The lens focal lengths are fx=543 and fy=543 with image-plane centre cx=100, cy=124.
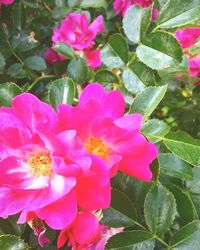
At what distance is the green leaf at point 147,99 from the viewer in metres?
0.78

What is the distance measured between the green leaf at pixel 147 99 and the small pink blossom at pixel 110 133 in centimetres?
12

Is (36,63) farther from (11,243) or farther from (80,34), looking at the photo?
(11,243)

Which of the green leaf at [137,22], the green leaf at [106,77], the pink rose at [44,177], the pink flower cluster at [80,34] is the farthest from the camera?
the pink flower cluster at [80,34]

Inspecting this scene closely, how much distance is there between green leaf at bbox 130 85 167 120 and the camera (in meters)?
0.78

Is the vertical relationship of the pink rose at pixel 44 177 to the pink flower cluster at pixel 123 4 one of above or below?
above

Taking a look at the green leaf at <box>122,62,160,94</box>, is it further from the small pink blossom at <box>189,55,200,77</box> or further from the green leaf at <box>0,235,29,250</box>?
the green leaf at <box>0,235,29,250</box>

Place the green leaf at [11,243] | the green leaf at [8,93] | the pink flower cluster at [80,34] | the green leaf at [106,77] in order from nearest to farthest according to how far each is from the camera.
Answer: the green leaf at [11,243], the green leaf at [8,93], the green leaf at [106,77], the pink flower cluster at [80,34]

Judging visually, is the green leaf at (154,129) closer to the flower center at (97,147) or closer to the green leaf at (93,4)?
the flower center at (97,147)

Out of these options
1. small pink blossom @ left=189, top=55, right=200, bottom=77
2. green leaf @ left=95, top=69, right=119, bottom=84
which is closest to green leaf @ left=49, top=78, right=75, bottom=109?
green leaf @ left=95, top=69, right=119, bottom=84

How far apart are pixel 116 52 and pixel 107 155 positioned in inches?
14.4

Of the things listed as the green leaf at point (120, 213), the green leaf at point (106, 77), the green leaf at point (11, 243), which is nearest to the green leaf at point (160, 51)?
the green leaf at point (106, 77)

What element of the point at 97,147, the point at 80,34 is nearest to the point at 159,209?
the point at 97,147

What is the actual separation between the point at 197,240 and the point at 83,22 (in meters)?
0.64

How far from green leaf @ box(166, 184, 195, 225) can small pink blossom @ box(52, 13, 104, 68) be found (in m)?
0.46
